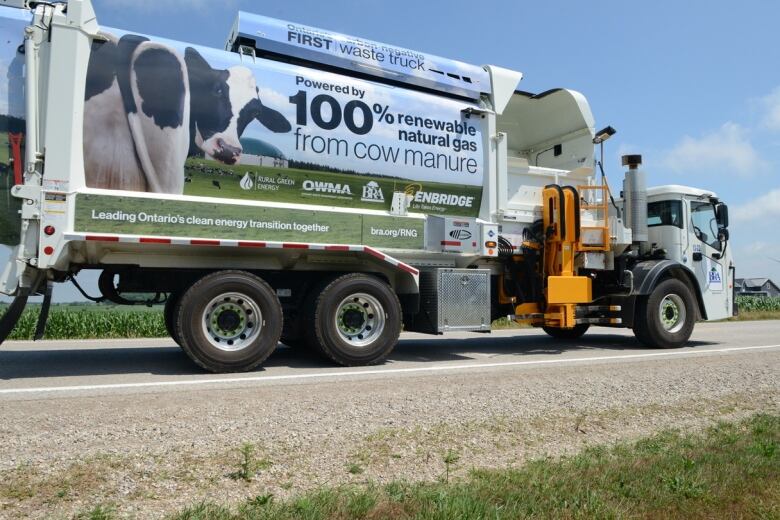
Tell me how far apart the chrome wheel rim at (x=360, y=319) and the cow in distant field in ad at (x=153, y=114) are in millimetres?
2167

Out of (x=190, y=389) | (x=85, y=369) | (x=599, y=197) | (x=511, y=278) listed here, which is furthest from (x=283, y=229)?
(x=599, y=197)

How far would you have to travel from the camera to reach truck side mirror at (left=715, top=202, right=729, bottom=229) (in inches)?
439

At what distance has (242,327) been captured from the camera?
6844 millimetres

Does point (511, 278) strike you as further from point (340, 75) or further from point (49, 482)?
point (49, 482)

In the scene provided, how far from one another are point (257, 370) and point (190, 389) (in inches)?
57.1

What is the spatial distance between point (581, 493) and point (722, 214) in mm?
9680

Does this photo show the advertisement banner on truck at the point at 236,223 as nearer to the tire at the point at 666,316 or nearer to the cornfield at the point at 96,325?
the tire at the point at 666,316

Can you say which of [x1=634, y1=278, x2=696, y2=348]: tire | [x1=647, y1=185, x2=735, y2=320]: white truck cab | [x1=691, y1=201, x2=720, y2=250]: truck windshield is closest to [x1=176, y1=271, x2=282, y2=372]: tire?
[x1=634, y1=278, x2=696, y2=348]: tire

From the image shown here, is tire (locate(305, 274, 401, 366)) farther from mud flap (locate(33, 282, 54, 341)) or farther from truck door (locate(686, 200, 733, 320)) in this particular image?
truck door (locate(686, 200, 733, 320))

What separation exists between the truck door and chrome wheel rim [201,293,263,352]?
787 centimetres

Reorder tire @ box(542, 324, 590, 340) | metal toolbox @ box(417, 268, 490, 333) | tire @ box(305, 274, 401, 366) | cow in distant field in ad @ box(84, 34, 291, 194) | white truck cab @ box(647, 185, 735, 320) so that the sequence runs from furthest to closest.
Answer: tire @ box(542, 324, 590, 340) < white truck cab @ box(647, 185, 735, 320) < metal toolbox @ box(417, 268, 490, 333) < tire @ box(305, 274, 401, 366) < cow in distant field in ad @ box(84, 34, 291, 194)

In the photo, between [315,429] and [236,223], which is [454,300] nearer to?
[236,223]

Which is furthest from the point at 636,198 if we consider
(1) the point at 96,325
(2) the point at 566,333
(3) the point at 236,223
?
(1) the point at 96,325

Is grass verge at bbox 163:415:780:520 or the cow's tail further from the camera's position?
the cow's tail
